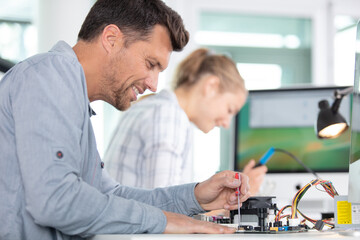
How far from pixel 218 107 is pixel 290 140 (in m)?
0.39

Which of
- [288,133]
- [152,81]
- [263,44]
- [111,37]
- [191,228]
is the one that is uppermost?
[263,44]

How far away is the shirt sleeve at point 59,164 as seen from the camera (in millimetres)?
1092

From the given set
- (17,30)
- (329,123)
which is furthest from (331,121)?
(17,30)

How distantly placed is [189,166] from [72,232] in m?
1.24

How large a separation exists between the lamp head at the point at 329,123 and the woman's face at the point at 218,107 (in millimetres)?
788

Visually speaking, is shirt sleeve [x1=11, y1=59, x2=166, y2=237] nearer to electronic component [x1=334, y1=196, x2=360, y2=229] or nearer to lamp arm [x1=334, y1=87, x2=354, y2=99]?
electronic component [x1=334, y1=196, x2=360, y2=229]

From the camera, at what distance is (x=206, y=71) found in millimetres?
2664

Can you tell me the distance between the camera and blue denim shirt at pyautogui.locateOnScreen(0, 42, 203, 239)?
110cm

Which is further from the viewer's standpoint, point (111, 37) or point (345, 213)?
point (111, 37)

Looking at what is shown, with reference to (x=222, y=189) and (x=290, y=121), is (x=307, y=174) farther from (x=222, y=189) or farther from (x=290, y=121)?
(x=222, y=189)

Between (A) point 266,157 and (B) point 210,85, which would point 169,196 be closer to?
(A) point 266,157

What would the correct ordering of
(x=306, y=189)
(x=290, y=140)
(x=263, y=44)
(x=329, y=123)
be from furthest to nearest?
(x=263, y=44), (x=290, y=140), (x=329, y=123), (x=306, y=189)

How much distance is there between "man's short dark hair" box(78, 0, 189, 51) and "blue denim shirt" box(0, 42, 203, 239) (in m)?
0.25

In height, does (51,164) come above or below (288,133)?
below
